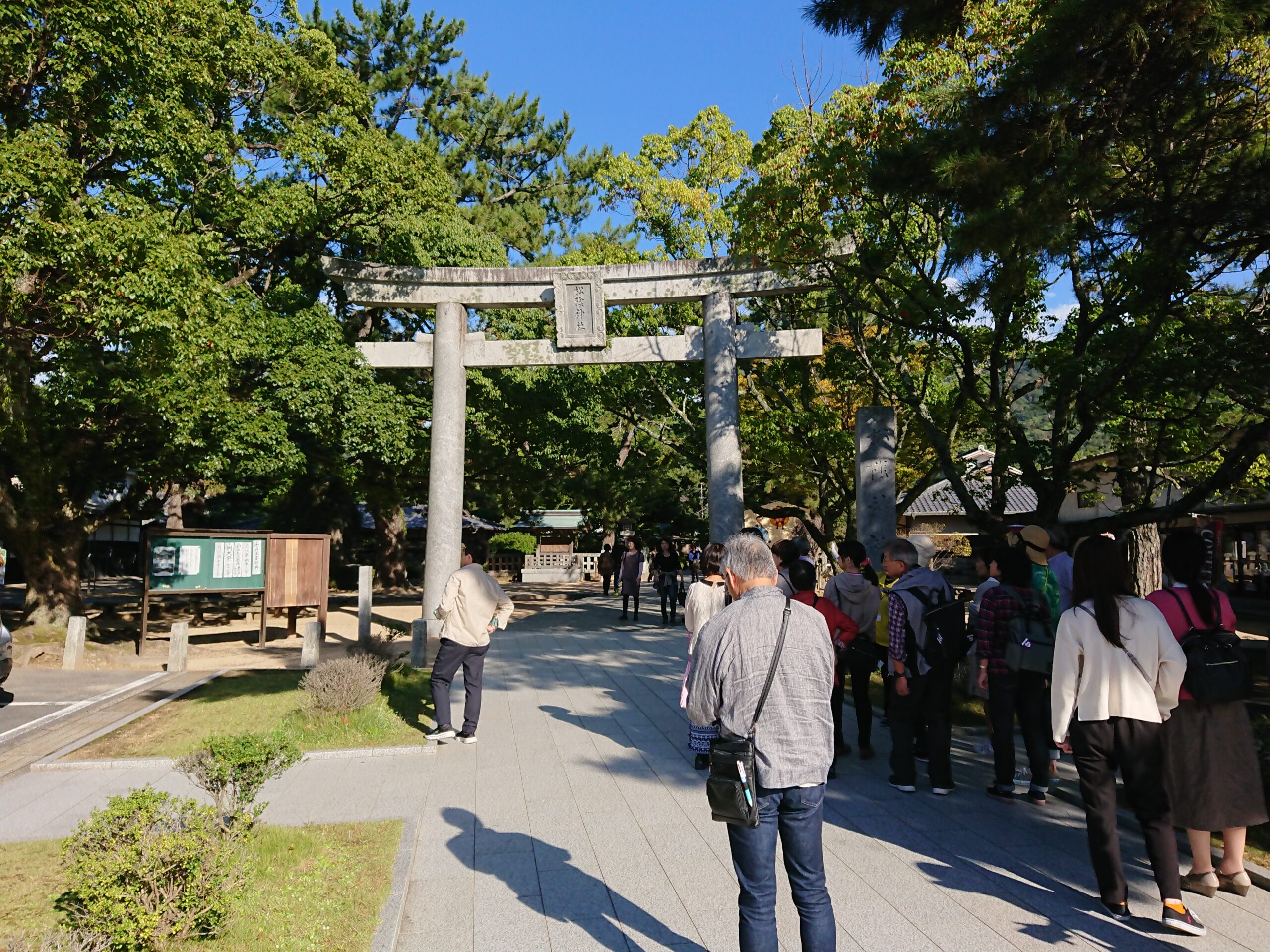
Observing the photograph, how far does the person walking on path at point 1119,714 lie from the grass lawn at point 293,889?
10.5 feet

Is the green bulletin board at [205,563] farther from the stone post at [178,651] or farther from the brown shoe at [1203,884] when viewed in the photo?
the brown shoe at [1203,884]

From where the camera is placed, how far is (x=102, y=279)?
8906 millimetres

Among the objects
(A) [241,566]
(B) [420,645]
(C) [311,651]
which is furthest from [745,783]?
(A) [241,566]

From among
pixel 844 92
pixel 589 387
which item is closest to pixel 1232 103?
pixel 844 92

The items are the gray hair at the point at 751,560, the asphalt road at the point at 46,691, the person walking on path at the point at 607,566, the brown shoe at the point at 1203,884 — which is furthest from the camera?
the person walking on path at the point at 607,566

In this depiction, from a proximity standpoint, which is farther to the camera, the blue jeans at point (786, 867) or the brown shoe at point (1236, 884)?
the brown shoe at point (1236, 884)

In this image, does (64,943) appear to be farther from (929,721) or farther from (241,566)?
(241,566)

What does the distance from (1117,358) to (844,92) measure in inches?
200

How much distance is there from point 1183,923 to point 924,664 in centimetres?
209

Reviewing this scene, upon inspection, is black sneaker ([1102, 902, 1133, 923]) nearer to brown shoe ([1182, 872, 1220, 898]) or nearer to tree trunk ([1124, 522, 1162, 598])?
brown shoe ([1182, 872, 1220, 898])

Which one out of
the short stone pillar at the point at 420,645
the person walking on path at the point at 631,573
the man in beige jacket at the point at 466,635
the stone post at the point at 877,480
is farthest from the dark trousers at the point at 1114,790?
the person walking on path at the point at 631,573

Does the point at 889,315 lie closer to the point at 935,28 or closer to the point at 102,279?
the point at 935,28

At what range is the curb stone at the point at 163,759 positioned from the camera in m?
6.27

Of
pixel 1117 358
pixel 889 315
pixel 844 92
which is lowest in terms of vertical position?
pixel 1117 358
